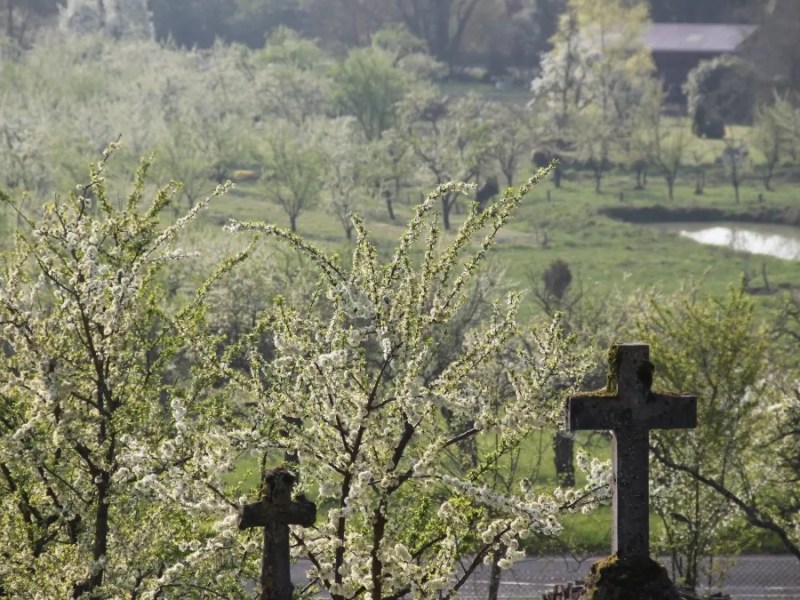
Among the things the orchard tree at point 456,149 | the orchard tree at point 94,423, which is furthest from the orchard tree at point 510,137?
the orchard tree at point 94,423

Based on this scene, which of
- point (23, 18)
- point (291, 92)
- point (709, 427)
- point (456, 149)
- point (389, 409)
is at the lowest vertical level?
point (709, 427)

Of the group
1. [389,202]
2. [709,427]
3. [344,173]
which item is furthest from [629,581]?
[389,202]

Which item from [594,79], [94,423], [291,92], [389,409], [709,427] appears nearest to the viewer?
[389,409]

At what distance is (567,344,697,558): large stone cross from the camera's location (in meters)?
9.70

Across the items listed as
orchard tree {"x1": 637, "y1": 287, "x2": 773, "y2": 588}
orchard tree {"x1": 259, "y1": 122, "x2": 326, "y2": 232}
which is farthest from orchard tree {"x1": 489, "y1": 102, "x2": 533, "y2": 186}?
orchard tree {"x1": 637, "y1": 287, "x2": 773, "y2": 588}

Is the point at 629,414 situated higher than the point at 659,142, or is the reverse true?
the point at 659,142

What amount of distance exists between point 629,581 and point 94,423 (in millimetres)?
6626

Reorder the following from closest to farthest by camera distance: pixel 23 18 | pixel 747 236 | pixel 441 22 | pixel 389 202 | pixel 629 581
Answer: pixel 629 581 < pixel 747 236 < pixel 389 202 < pixel 23 18 < pixel 441 22

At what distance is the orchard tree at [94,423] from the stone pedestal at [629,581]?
4.39 meters

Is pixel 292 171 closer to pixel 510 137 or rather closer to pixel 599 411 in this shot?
pixel 510 137

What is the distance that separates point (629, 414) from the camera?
9.75 meters

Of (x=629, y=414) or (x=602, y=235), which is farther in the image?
(x=602, y=235)

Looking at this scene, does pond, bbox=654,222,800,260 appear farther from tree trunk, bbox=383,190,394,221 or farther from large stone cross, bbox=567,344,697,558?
large stone cross, bbox=567,344,697,558

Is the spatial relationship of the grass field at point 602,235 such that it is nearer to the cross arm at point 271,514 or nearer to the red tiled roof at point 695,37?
the red tiled roof at point 695,37
